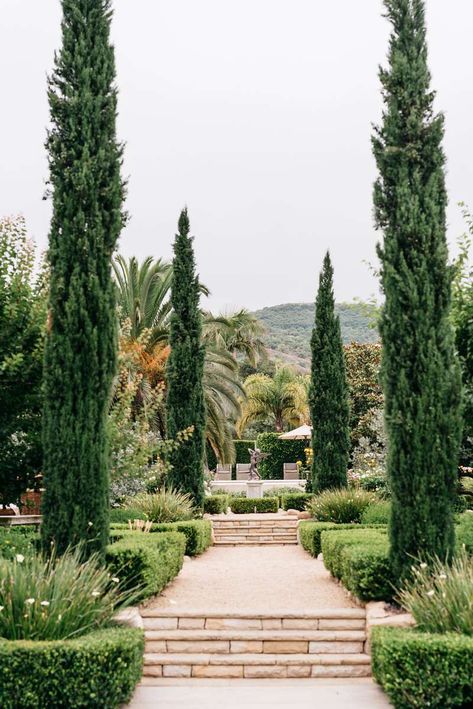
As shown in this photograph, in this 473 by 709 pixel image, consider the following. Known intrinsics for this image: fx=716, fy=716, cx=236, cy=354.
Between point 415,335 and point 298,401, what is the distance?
102ft

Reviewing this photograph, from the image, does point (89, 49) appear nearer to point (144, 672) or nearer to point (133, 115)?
point (133, 115)

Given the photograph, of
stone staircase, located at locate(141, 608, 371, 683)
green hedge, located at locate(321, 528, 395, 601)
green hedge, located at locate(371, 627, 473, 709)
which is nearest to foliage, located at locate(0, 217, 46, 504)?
stone staircase, located at locate(141, 608, 371, 683)

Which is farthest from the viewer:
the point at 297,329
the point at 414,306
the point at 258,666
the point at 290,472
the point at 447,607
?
the point at 297,329

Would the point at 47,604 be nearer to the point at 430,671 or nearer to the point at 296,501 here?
the point at 430,671

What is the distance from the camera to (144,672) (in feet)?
22.4

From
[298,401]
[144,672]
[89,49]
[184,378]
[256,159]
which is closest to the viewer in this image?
[144,672]

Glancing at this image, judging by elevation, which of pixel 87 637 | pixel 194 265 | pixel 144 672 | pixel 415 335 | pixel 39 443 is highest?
pixel 194 265

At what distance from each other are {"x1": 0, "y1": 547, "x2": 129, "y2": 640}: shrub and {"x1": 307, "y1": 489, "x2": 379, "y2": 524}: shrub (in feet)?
27.1

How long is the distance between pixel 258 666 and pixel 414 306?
3.90 m

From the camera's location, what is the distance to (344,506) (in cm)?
1389

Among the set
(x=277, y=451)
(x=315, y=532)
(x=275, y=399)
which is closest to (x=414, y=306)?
(x=315, y=532)

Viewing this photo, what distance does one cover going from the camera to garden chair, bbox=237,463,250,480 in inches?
1348

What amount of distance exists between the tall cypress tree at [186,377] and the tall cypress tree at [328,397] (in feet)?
9.47

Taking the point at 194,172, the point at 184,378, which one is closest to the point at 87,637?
the point at 184,378
